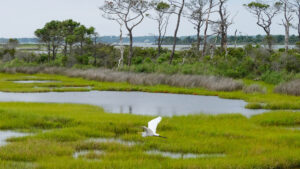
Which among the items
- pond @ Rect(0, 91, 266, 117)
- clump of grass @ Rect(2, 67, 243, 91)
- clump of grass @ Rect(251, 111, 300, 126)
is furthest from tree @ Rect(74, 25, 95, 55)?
clump of grass @ Rect(251, 111, 300, 126)

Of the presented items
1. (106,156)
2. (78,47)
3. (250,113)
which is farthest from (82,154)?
(78,47)

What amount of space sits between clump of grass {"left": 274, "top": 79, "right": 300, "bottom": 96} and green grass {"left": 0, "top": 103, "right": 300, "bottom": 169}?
7.93 m

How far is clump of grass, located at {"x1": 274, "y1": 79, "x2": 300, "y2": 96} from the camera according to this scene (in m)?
25.1

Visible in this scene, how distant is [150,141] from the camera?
498 inches

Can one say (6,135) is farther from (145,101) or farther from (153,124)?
(145,101)

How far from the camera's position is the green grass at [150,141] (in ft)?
33.7

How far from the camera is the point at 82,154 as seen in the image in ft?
37.6

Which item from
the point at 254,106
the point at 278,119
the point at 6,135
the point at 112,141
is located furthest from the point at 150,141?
the point at 254,106

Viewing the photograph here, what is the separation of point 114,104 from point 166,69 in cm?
1345

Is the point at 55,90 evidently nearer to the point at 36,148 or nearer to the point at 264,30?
the point at 36,148

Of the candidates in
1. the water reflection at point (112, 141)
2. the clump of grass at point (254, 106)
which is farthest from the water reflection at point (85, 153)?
the clump of grass at point (254, 106)

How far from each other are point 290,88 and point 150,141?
15.4 m

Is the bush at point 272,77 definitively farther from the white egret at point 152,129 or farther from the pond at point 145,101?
the white egret at point 152,129

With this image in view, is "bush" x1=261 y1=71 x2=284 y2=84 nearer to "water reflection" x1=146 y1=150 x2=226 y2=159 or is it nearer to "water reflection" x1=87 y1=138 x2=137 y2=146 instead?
"water reflection" x1=87 y1=138 x2=137 y2=146
